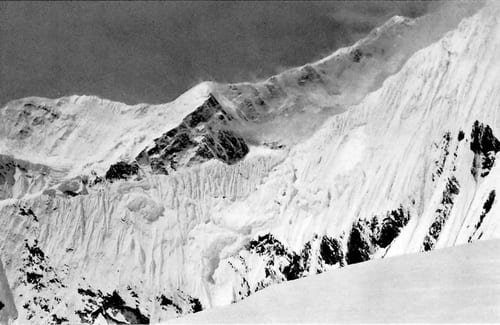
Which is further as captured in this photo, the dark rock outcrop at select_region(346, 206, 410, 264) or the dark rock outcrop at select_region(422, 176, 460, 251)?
the dark rock outcrop at select_region(346, 206, 410, 264)

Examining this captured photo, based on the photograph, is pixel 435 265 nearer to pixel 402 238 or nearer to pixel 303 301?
pixel 303 301

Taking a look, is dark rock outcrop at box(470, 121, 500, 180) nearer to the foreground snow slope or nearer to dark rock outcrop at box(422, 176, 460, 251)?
dark rock outcrop at box(422, 176, 460, 251)

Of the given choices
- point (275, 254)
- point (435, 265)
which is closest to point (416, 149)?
point (275, 254)

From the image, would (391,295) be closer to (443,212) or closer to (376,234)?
(443,212)

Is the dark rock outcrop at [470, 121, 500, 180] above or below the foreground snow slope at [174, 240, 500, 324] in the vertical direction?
above

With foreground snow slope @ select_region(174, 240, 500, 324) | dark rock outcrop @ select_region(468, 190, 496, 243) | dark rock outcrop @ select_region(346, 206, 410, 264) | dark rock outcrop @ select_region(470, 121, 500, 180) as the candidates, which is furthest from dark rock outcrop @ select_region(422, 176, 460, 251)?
foreground snow slope @ select_region(174, 240, 500, 324)

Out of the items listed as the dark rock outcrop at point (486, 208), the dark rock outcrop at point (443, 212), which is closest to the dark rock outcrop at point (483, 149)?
the dark rock outcrop at point (443, 212)

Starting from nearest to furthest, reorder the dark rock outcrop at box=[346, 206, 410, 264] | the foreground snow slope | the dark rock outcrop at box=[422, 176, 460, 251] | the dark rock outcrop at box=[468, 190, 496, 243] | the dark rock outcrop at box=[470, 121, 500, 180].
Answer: the foreground snow slope < the dark rock outcrop at box=[468, 190, 496, 243] < the dark rock outcrop at box=[422, 176, 460, 251] < the dark rock outcrop at box=[470, 121, 500, 180] < the dark rock outcrop at box=[346, 206, 410, 264]

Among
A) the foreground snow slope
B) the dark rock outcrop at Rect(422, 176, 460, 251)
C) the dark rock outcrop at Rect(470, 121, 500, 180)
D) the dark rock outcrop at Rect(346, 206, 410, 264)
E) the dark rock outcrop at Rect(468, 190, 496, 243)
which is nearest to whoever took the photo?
the foreground snow slope

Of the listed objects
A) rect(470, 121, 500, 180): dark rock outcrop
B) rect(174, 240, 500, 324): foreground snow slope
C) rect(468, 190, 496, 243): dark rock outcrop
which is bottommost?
rect(174, 240, 500, 324): foreground snow slope
